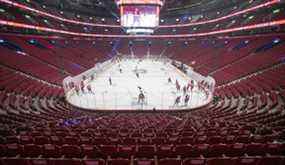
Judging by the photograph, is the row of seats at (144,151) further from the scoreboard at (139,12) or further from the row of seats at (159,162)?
the scoreboard at (139,12)

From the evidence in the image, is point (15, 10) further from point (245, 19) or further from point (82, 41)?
point (245, 19)

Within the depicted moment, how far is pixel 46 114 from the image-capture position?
14.6 metres

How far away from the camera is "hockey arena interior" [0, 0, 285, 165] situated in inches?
254

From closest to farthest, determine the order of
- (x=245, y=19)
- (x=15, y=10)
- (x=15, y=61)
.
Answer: (x=15, y=61)
(x=15, y=10)
(x=245, y=19)

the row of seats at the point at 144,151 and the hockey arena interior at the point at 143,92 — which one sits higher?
the hockey arena interior at the point at 143,92

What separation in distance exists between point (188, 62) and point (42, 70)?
20247mm

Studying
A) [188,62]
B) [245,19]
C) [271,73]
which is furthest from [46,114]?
[245,19]

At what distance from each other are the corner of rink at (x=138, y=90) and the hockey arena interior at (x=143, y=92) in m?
0.10

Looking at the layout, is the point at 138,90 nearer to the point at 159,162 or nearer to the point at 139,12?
the point at 159,162

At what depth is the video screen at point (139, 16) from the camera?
3930 centimetres

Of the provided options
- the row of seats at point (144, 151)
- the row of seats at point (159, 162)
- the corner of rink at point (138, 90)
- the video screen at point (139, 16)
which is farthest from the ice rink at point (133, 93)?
the row of seats at point (159, 162)

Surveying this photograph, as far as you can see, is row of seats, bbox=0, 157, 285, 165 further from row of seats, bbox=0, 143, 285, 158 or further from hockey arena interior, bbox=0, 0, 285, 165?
row of seats, bbox=0, 143, 285, 158

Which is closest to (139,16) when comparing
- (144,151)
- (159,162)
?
(144,151)

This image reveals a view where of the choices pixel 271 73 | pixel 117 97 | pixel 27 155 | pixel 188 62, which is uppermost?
pixel 188 62
